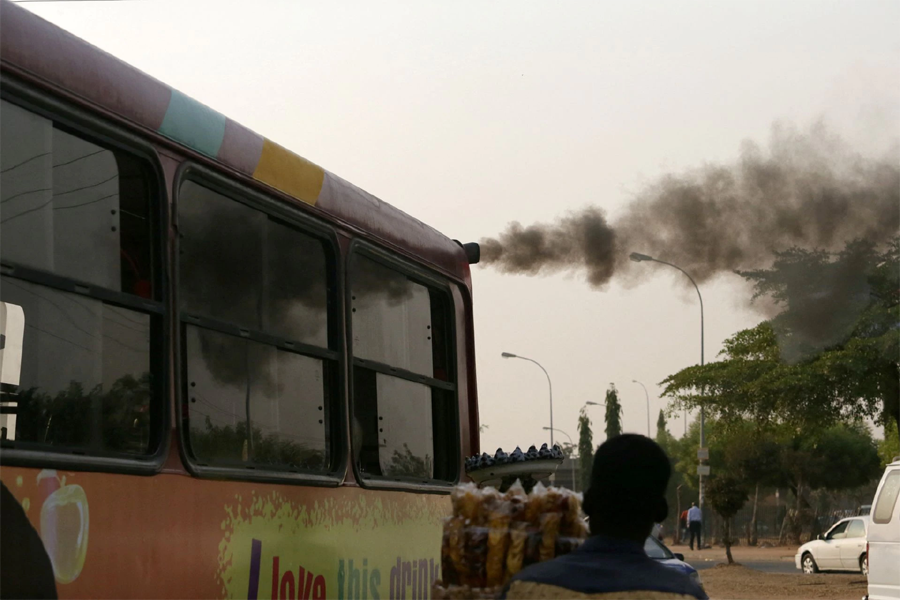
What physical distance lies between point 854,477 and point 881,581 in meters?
54.0

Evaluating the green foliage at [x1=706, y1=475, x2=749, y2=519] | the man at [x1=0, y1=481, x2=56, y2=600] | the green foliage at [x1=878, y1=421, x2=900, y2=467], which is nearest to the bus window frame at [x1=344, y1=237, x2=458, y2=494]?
the man at [x1=0, y1=481, x2=56, y2=600]

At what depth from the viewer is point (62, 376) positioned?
384 centimetres

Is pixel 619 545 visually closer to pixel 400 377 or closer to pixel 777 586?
pixel 400 377

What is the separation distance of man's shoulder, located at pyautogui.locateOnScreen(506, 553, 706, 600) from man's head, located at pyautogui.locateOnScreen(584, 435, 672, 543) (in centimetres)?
8

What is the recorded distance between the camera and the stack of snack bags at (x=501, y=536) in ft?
13.1

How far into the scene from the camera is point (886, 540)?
544 inches

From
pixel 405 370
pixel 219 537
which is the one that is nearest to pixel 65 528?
pixel 219 537

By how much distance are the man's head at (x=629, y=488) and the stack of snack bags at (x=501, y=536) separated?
3.46ft

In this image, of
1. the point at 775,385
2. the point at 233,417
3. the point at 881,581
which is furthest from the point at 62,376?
the point at 775,385

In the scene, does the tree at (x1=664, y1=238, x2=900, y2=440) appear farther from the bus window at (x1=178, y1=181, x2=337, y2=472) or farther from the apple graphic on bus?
the apple graphic on bus

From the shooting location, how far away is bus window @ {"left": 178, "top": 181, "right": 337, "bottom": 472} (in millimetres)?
4570

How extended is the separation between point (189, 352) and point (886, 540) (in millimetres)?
11181

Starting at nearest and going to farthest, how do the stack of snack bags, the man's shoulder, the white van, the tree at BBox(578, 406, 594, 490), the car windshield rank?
1. the man's shoulder
2. the stack of snack bags
3. the white van
4. the car windshield
5. the tree at BBox(578, 406, 594, 490)

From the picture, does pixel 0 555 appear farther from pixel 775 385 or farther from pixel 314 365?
pixel 775 385
